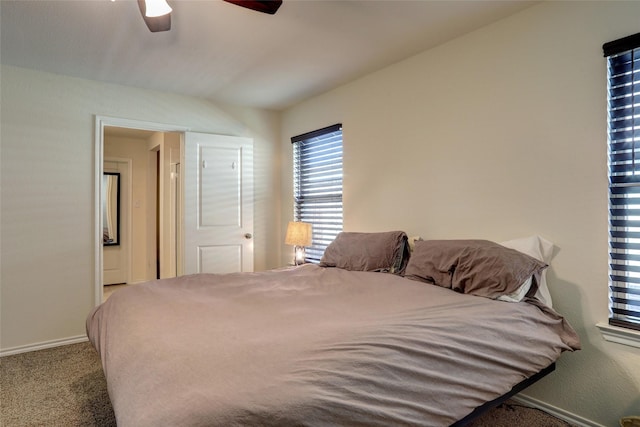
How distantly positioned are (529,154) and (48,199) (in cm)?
396

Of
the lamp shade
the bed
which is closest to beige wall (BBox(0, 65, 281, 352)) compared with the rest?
the bed

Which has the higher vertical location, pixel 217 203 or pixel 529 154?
pixel 529 154

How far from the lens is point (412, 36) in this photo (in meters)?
2.63

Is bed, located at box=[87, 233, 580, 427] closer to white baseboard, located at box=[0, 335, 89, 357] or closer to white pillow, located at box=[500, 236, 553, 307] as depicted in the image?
white pillow, located at box=[500, 236, 553, 307]

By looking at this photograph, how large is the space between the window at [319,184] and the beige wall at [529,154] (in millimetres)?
639

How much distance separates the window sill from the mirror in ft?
20.8

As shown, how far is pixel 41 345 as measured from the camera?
3188 mm

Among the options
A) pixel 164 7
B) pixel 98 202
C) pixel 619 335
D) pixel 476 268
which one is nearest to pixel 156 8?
pixel 164 7

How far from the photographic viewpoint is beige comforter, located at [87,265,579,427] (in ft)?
3.15

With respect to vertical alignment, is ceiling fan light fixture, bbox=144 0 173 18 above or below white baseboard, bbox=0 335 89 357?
above

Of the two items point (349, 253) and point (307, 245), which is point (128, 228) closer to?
point (307, 245)

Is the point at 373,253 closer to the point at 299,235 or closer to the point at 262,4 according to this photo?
the point at 299,235

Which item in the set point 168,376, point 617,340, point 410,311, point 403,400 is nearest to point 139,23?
point 168,376

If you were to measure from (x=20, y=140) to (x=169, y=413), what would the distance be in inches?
134
